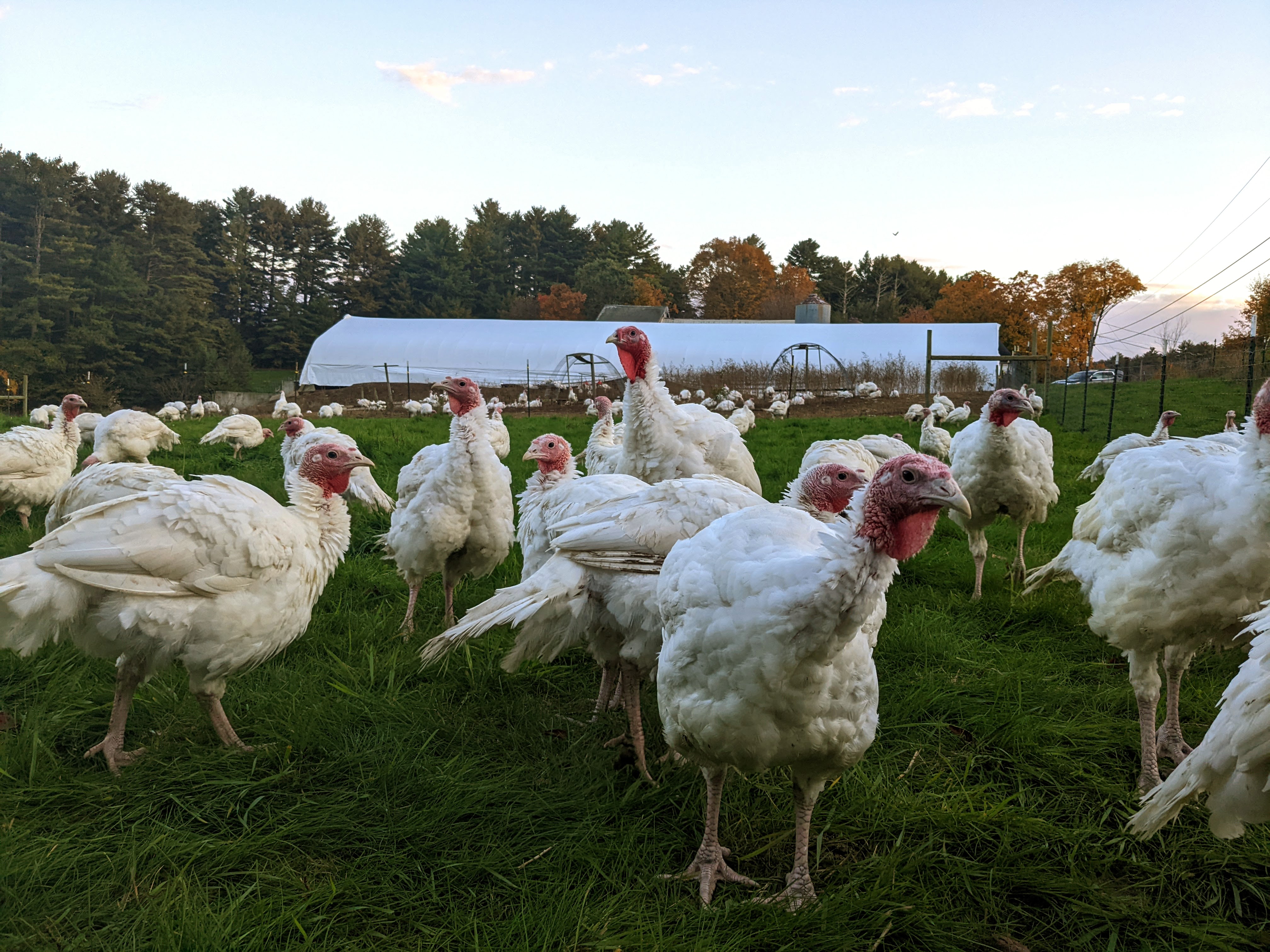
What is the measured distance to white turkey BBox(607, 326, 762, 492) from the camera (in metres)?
4.90

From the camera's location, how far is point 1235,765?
202cm

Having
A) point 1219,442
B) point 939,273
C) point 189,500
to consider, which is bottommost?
point 189,500

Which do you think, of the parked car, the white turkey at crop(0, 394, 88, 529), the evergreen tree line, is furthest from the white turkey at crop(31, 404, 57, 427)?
the parked car

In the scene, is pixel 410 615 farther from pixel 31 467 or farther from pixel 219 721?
pixel 31 467

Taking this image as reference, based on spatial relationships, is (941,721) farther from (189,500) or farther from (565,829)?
(189,500)

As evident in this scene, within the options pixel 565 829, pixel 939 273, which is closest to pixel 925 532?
pixel 565 829

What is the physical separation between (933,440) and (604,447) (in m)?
6.58

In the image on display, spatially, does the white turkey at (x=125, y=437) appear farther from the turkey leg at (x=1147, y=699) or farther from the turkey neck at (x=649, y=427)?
the turkey leg at (x=1147, y=699)

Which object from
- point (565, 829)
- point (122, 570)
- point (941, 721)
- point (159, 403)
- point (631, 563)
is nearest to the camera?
point (565, 829)

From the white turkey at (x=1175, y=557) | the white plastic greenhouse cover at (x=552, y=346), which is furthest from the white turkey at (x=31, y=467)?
the white plastic greenhouse cover at (x=552, y=346)

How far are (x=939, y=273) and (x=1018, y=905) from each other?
201ft

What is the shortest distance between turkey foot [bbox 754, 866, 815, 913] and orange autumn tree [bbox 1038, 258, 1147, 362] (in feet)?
130

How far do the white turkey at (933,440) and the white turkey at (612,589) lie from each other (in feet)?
28.3

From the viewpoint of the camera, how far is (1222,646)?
3.27 meters
